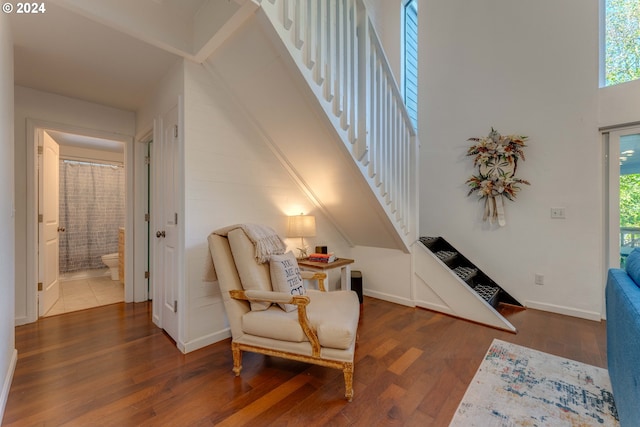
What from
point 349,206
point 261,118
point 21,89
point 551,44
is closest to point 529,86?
point 551,44

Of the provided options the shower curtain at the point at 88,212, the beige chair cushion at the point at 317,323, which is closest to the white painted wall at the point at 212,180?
the beige chair cushion at the point at 317,323

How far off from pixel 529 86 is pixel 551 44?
430mm

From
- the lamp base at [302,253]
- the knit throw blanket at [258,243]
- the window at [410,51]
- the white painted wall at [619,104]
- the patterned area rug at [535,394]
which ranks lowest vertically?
the patterned area rug at [535,394]

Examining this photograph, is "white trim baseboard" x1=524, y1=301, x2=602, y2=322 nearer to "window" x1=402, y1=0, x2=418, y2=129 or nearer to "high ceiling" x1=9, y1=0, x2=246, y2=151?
"window" x1=402, y1=0, x2=418, y2=129

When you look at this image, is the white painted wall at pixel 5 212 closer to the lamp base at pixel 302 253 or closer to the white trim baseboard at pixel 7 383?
the white trim baseboard at pixel 7 383

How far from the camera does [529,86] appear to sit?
3008 millimetres

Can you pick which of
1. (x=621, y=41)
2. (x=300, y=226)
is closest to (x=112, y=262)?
(x=300, y=226)

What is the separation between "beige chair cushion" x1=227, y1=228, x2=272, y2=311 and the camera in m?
1.86

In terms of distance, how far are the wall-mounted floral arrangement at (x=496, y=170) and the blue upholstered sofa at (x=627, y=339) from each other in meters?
1.65

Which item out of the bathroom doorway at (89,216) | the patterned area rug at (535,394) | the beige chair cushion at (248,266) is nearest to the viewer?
the patterned area rug at (535,394)

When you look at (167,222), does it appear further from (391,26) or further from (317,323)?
(391,26)

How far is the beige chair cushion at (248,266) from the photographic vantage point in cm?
186

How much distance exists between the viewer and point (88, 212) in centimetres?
471

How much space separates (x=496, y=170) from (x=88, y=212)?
20.8ft
